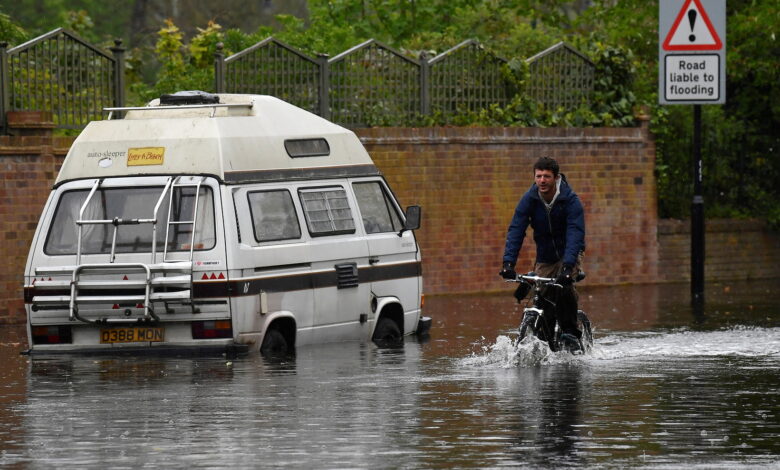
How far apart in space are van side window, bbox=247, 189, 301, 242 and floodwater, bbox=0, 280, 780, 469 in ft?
3.37

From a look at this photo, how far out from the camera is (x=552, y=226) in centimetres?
1513

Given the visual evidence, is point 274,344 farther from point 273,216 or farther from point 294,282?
point 273,216

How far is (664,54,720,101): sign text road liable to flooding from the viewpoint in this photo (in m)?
23.2

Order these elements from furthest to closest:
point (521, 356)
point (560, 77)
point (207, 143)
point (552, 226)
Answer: point (560, 77)
point (207, 143)
point (552, 226)
point (521, 356)

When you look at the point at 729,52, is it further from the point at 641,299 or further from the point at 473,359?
the point at 473,359

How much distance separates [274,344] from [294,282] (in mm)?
545

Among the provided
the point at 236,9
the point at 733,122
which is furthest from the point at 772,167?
the point at 236,9

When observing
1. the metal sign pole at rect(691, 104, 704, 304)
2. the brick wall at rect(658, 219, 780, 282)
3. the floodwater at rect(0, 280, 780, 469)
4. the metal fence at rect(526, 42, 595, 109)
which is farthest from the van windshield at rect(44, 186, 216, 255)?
the brick wall at rect(658, 219, 780, 282)

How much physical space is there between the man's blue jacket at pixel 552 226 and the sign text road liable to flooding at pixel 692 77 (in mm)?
8338

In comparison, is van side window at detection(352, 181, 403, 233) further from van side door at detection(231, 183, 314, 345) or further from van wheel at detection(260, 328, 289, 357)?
van wheel at detection(260, 328, 289, 357)

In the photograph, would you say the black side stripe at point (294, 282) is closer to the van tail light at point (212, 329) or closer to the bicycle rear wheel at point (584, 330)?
the van tail light at point (212, 329)

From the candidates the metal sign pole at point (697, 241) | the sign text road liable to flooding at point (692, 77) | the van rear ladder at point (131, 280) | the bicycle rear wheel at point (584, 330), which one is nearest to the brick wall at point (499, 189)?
the metal sign pole at point (697, 241)

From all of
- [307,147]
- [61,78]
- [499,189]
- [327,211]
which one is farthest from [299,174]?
[499,189]

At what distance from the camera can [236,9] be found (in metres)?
54.8
